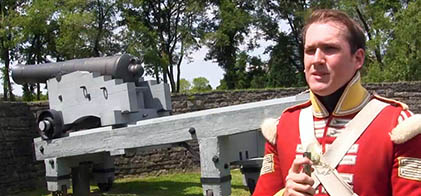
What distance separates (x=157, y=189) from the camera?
7.78 metres

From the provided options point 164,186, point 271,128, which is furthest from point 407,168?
point 164,186

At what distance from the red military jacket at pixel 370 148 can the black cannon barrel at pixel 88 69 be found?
208 inches

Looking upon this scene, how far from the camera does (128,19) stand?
71.4ft

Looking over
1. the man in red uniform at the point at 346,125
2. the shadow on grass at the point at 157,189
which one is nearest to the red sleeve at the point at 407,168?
the man in red uniform at the point at 346,125

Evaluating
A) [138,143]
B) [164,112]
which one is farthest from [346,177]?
[164,112]

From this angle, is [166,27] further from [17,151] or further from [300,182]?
[300,182]

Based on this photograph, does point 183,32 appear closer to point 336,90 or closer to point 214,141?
point 214,141

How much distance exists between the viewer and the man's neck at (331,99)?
1.56 meters

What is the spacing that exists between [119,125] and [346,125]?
16.2 ft

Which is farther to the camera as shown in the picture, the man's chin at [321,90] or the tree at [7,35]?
the tree at [7,35]

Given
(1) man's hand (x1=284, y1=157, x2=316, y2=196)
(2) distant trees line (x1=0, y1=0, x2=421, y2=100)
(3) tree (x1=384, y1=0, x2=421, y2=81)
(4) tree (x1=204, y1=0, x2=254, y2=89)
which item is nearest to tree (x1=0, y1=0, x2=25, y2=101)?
(2) distant trees line (x1=0, y1=0, x2=421, y2=100)

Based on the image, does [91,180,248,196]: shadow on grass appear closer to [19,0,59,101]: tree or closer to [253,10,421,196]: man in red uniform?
[253,10,421,196]: man in red uniform

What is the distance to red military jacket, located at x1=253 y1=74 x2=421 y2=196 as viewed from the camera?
56.1 inches

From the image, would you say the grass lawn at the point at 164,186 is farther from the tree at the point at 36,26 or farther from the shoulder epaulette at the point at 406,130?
the tree at the point at 36,26
